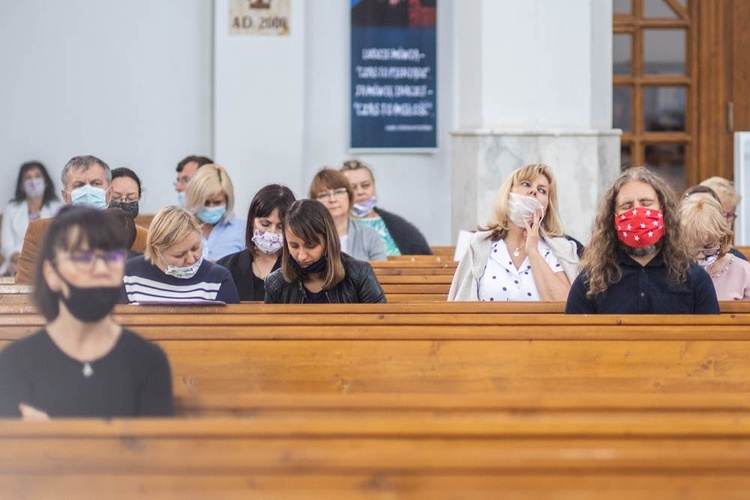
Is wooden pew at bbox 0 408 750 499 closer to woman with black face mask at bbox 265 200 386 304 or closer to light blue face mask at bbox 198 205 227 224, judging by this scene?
woman with black face mask at bbox 265 200 386 304

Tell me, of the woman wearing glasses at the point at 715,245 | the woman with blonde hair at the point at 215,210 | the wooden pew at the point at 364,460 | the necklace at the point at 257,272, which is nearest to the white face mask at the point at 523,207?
the woman wearing glasses at the point at 715,245

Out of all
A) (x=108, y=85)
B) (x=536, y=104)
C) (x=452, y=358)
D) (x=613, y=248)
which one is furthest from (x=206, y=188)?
(x=108, y=85)

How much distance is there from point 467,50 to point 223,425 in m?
8.22

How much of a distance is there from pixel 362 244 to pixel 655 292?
3.01m

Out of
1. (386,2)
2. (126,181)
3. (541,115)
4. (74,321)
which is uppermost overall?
(386,2)

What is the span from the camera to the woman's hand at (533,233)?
5918 millimetres

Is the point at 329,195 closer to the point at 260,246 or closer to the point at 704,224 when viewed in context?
the point at 260,246

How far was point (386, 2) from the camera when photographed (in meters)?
11.5

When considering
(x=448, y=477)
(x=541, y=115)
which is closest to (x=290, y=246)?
(x=448, y=477)

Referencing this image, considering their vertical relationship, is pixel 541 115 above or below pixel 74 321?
above

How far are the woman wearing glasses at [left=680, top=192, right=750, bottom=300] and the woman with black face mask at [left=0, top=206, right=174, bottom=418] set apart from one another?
3305mm

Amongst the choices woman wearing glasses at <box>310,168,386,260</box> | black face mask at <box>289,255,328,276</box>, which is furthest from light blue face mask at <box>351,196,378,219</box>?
black face mask at <box>289,255,328,276</box>

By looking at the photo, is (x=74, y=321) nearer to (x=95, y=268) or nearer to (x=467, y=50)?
(x=95, y=268)

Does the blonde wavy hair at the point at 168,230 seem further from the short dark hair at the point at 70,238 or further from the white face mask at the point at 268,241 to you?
the short dark hair at the point at 70,238
